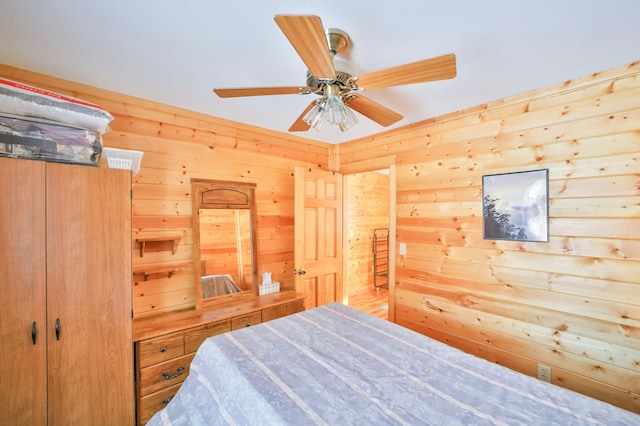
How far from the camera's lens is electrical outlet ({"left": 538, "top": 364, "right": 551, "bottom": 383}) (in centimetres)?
196

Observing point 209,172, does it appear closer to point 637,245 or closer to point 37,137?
point 37,137

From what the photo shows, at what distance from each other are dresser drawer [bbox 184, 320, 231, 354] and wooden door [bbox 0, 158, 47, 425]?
787 mm

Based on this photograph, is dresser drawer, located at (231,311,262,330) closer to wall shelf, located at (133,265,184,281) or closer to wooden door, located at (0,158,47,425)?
wall shelf, located at (133,265,184,281)

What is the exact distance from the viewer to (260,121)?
2.78 meters

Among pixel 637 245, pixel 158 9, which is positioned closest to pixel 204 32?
pixel 158 9

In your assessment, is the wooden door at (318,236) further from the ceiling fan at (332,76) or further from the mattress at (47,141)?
the mattress at (47,141)

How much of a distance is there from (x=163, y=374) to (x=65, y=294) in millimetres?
900

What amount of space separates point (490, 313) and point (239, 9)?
2740mm

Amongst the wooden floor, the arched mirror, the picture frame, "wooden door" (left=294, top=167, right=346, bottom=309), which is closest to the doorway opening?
the wooden floor

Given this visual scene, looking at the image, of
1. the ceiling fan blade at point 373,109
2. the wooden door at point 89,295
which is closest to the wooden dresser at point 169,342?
the wooden door at point 89,295

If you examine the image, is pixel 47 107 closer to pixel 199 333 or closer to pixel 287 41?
pixel 287 41

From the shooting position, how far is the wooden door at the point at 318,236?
3.01 m

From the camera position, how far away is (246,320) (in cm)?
240

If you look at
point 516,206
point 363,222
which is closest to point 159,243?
point 516,206
